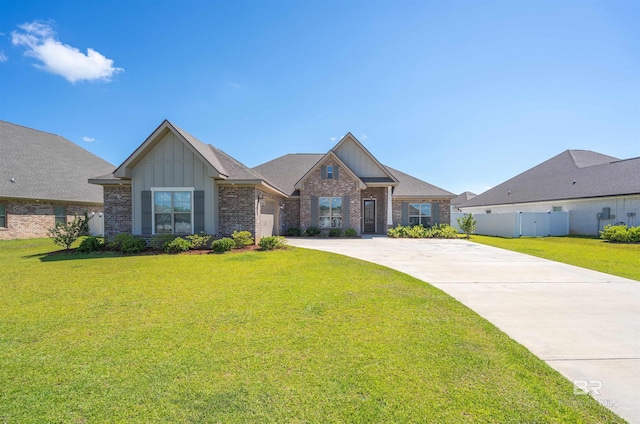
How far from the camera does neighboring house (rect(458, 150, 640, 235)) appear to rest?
18.4 meters

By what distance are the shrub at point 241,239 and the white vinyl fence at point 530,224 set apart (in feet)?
60.5

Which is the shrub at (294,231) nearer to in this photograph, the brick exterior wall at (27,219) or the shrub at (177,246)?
the shrub at (177,246)

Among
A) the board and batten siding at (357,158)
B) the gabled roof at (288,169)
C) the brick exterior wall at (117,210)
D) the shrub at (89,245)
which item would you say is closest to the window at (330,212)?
the gabled roof at (288,169)

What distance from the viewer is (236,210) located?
12.6 meters

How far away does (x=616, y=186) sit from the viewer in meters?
19.0

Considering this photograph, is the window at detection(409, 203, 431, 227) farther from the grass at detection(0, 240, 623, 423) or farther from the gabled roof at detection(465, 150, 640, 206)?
the grass at detection(0, 240, 623, 423)

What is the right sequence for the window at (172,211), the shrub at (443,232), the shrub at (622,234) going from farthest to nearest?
the shrub at (443,232)
the shrub at (622,234)
the window at (172,211)

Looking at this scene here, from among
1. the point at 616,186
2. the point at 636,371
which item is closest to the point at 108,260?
the point at 636,371

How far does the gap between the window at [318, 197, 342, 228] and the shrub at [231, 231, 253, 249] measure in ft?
24.5

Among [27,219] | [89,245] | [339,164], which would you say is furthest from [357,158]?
[27,219]

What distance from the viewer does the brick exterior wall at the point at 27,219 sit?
1625cm

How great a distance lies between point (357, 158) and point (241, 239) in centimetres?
1154

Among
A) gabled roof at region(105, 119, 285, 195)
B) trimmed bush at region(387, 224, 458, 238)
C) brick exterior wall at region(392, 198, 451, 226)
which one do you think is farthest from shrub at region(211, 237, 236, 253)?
brick exterior wall at region(392, 198, 451, 226)

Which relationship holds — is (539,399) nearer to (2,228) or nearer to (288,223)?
(288,223)
